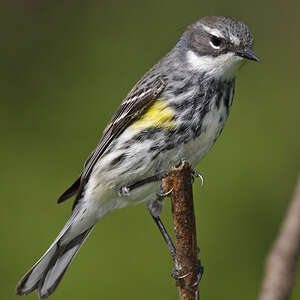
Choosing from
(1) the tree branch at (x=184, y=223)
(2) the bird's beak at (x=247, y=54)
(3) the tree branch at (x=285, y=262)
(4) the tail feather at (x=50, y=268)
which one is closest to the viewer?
(3) the tree branch at (x=285, y=262)

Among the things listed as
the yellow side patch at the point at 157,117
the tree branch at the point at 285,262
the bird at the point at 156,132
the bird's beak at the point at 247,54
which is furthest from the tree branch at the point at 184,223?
the bird's beak at the point at 247,54

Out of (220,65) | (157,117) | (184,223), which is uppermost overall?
(220,65)

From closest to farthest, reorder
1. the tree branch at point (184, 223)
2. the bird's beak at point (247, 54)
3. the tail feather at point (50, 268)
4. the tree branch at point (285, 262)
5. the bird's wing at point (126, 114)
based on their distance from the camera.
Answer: the tree branch at point (285, 262) < the tree branch at point (184, 223) < the bird's beak at point (247, 54) < the tail feather at point (50, 268) < the bird's wing at point (126, 114)

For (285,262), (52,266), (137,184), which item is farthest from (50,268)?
(285,262)

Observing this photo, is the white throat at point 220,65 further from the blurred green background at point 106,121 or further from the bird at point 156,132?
the blurred green background at point 106,121

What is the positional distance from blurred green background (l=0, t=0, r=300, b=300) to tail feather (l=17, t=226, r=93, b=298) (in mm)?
214

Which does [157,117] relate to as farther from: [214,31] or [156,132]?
[214,31]

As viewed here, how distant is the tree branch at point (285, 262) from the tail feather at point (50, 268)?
1865 mm

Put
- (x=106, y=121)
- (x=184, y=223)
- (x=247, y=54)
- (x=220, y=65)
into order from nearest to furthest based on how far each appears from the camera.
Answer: (x=184, y=223) → (x=247, y=54) → (x=220, y=65) → (x=106, y=121)

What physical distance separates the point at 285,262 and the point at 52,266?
2084 millimetres

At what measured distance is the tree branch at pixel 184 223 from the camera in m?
3.05

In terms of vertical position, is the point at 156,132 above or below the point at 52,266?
above

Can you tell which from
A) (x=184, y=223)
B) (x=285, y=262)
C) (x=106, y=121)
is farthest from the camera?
(x=106, y=121)

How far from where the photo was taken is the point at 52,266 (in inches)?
170
